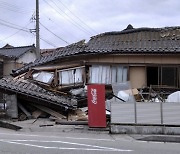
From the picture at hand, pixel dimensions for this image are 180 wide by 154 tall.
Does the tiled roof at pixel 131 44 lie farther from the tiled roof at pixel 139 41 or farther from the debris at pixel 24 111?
the debris at pixel 24 111

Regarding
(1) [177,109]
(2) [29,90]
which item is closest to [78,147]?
(1) [177,109]

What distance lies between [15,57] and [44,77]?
1574 cm

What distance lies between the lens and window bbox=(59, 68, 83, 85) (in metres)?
23.1

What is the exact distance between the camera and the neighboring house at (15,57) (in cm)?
3681

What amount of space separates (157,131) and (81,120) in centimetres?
430

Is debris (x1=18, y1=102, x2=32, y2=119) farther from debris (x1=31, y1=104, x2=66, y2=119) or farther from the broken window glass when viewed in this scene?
the broken window glass

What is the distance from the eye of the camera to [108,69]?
22.8 metres

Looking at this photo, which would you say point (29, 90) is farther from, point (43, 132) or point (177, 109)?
point (177, 109)

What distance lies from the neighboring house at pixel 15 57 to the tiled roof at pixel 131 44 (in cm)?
1102

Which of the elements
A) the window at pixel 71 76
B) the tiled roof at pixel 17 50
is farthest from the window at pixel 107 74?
the tiled roof at pixel 17 50

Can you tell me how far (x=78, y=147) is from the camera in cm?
1104

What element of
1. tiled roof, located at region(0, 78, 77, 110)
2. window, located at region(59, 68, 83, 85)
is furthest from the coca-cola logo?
window, located at region(59, 68, 83, 85)

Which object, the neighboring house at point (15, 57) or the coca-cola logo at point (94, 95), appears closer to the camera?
the coca-cola logo at point (94, 95)

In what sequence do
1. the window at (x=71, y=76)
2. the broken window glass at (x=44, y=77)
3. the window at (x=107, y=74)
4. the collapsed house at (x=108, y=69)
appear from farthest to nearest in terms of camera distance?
Answer: the broken window glass at (x=44, y=77)
the window at (x=71, y=76)
the window at (x=107, y=74)
the collapsed house at (x=108, y=69)
